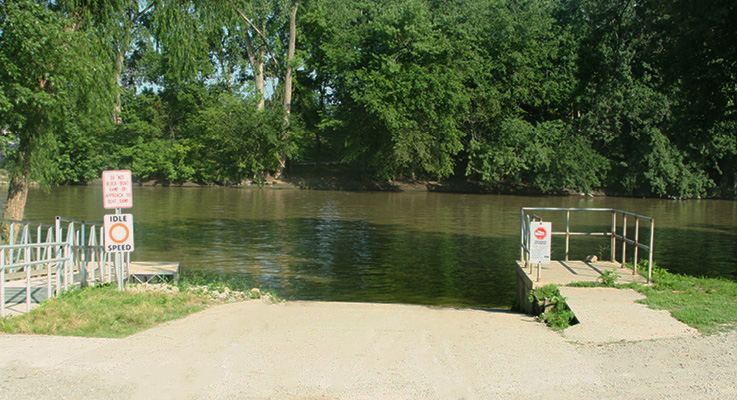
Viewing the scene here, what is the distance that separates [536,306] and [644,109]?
41.8 m

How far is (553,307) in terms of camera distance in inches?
400

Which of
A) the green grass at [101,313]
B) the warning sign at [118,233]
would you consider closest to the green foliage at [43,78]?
the warning sign at [118,233]

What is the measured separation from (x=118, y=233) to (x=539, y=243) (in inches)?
281

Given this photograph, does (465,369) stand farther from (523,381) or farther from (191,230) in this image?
(191,230)

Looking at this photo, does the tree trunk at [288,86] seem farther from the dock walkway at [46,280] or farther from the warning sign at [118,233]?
the warning sign at [118,233]

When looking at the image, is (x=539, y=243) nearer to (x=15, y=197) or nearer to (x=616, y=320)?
(x=616, y=320)

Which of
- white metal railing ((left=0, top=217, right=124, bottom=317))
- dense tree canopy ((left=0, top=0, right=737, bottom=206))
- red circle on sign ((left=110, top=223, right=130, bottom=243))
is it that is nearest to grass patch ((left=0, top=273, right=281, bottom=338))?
white metal railing ((left=0, top=217, right=124, bottom=317))

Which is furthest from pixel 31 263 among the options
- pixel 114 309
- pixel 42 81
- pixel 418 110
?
pixel 418 110

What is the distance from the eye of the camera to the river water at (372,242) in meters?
15.6

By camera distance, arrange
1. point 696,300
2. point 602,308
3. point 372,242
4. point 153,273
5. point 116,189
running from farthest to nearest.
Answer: point 372,242 < point 153,273 < point 116,189 < point 696,300 < point 602,308

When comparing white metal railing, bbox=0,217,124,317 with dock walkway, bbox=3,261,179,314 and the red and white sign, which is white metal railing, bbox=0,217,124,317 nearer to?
dock walkway, bbox=3,261,179,314

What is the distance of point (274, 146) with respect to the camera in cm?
5478

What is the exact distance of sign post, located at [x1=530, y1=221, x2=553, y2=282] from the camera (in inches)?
459

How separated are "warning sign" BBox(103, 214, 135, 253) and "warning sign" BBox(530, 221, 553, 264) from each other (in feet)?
22.4
